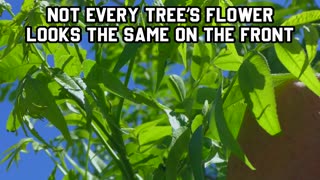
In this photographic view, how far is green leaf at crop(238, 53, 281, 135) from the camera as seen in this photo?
52 centimetres

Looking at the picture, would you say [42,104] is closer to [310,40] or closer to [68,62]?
[68,62]

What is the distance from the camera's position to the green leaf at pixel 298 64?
53 cm

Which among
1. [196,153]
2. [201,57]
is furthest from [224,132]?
[201,57]

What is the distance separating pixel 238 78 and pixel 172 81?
0.54 ft

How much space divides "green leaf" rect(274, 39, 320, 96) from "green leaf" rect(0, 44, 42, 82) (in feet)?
0.70

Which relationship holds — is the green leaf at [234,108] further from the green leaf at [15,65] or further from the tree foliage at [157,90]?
the green leaf at [15,65]

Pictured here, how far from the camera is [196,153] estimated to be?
1.76 ft

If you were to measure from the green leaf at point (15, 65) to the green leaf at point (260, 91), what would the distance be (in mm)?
197

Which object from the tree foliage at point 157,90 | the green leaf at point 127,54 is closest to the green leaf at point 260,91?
the tree foliage at point 157,90

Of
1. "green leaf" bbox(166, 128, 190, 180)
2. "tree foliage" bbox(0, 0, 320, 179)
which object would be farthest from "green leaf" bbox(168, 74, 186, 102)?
"green leaf" bbox(166, 128, 190, 180)

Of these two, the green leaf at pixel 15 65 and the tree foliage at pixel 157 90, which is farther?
the green leaf at pixel 15 65

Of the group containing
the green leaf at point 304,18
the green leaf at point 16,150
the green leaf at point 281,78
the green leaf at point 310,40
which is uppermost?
the green leaf at point 304,18

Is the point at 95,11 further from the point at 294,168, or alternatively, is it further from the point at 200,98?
the point at 294,168

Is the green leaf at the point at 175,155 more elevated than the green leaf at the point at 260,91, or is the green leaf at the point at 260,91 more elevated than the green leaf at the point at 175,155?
the green leaf at the point at 260,91
